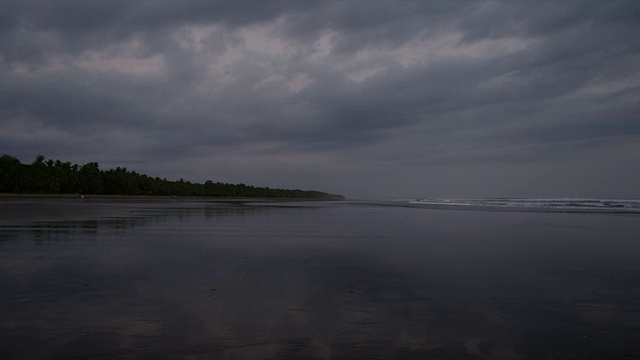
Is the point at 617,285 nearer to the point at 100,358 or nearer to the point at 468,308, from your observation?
the point at 468,308

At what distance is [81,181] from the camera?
284ft

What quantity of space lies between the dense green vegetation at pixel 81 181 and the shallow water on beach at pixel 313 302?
70963 millimetres

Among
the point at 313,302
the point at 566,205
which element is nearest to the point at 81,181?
the point at 566,205

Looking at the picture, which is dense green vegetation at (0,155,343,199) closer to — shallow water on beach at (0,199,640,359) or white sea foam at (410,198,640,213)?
white sea foam at (410,198,640,213)

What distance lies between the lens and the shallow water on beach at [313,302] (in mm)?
5086

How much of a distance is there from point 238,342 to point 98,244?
973 cm

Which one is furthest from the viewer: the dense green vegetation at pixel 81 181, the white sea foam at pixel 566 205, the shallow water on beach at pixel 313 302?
the dense green vegetation at pixel 81 181

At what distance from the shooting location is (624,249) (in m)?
13.5

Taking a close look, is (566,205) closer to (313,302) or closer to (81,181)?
(313,302)

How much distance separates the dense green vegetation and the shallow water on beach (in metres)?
71.0

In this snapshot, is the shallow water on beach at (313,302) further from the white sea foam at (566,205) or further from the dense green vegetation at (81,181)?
the dense green vegetation at (81,181)

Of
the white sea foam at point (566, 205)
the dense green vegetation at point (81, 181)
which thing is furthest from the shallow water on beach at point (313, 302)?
the dense green vegetation at point (81, 181)

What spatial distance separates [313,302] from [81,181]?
91.2 meters

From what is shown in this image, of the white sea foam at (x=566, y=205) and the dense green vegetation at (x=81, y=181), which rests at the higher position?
the dense green vegetation at (x=81, y=181)
